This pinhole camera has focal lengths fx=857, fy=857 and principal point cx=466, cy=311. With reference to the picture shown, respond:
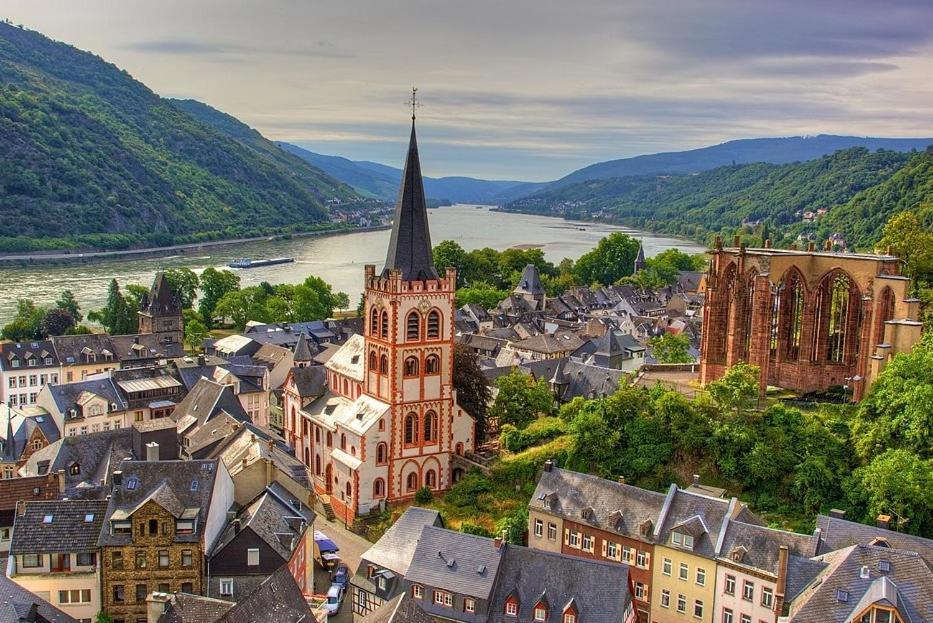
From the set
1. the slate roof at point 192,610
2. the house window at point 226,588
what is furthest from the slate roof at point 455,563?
the slate roof at point 192,610

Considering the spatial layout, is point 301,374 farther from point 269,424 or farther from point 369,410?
point 269,424

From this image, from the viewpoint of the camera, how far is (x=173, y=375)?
73312 mm

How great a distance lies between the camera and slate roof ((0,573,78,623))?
95.4 ft

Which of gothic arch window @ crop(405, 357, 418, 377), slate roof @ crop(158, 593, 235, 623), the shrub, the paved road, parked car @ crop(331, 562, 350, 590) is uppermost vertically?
gothic arch window @ crop(405, 357, 418, 377)

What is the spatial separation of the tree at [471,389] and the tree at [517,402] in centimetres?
108

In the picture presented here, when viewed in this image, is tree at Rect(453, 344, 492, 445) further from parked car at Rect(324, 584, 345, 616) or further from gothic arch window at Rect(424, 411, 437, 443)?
parked car at Rect(324, 584, 345, 616)

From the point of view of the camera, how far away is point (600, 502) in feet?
136

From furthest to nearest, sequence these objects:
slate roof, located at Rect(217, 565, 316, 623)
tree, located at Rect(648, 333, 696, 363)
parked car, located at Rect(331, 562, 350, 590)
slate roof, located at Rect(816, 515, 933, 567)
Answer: tree, located at Rect(648, 333, 696, 363) < parked car, located at Rect(331, 562, 350, 590) < slate roof, located at Rect(816, 515, 933, 567) < slate roof, located at Rect(217, 565, 316, 623)

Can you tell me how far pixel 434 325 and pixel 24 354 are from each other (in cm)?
4452

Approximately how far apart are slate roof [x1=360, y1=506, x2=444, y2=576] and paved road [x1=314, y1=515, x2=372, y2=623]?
2.49m

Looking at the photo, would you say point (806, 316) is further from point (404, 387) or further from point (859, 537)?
point (404, 387)

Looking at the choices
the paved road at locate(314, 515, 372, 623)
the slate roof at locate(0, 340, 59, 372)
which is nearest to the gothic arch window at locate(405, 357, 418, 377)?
the paved road at locate(314, 515, 372, 623)

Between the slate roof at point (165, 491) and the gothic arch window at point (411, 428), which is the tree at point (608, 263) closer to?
the gothic arch window at point (411, 428)

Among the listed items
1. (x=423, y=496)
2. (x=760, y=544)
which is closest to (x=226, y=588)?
(x=423, y=496)
